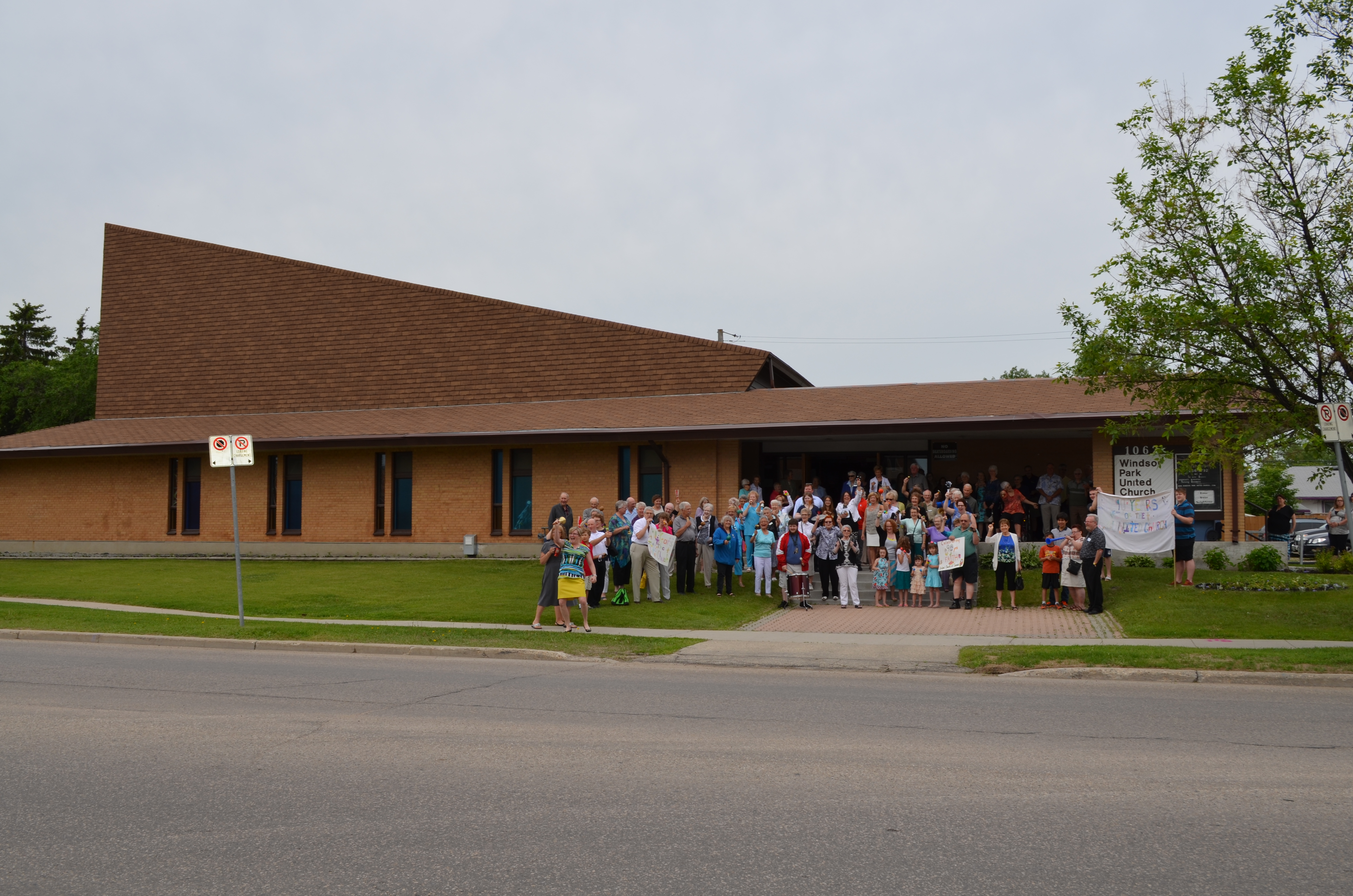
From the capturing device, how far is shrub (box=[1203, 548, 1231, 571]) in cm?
1955

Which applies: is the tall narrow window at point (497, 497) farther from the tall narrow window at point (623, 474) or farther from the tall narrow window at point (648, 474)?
the tall narrow window at point (648, 474)

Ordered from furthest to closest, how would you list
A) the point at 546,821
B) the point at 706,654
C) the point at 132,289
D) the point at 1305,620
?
the point at 132,289
the point at 1305,620
the point at 706,654
the point at 546,821

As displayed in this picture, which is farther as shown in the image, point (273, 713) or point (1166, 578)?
point (1166, 578)

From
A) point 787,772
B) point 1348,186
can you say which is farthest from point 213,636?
point 1348,186

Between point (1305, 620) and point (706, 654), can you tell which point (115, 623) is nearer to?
point (706, 654)

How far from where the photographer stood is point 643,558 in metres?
18.1

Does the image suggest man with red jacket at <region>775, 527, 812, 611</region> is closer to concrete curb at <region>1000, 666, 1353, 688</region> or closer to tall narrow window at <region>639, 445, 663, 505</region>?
concrete curb at <region>1000, 666, 1353, 688</region>

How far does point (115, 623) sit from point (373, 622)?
3.92m

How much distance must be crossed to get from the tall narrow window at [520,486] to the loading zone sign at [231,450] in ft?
36.0

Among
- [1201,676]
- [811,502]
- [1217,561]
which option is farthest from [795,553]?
[1217,561]

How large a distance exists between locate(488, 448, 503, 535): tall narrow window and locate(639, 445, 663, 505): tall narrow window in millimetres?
3679

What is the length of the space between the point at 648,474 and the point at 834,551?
773 cm

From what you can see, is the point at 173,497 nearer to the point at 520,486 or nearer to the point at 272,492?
the point at 272,492

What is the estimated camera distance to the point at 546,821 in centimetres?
571
